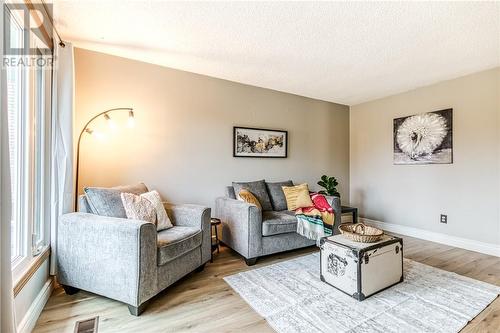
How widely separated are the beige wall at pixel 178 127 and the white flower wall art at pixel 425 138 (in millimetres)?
1408

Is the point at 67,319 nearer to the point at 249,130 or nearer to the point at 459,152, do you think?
the point at 249,130

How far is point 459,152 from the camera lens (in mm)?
3230

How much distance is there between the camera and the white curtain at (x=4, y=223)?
1016 millimetres

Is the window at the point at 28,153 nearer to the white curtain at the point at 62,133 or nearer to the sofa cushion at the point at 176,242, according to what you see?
the white curtain at the point at 62,133

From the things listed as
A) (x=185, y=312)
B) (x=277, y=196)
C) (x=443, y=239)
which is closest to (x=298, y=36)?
(x=277, y=196)

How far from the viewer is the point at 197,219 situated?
2375 mm

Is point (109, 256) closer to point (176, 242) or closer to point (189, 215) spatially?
point (176, 242)

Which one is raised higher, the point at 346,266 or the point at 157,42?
the point at 157,42

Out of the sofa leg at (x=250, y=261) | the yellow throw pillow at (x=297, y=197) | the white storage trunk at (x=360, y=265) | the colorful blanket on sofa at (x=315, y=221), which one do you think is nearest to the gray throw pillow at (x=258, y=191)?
the yellow throw pillow at (x=297, y=197)

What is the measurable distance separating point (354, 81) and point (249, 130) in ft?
5.29

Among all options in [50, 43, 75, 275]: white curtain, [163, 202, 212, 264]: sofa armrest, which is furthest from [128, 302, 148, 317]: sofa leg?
[50, 43, 75, 275]: white curtain

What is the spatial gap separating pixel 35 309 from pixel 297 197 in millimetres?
2690

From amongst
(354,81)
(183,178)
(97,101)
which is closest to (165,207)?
(183,178)

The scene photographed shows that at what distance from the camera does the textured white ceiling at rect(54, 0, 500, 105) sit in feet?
6.22
